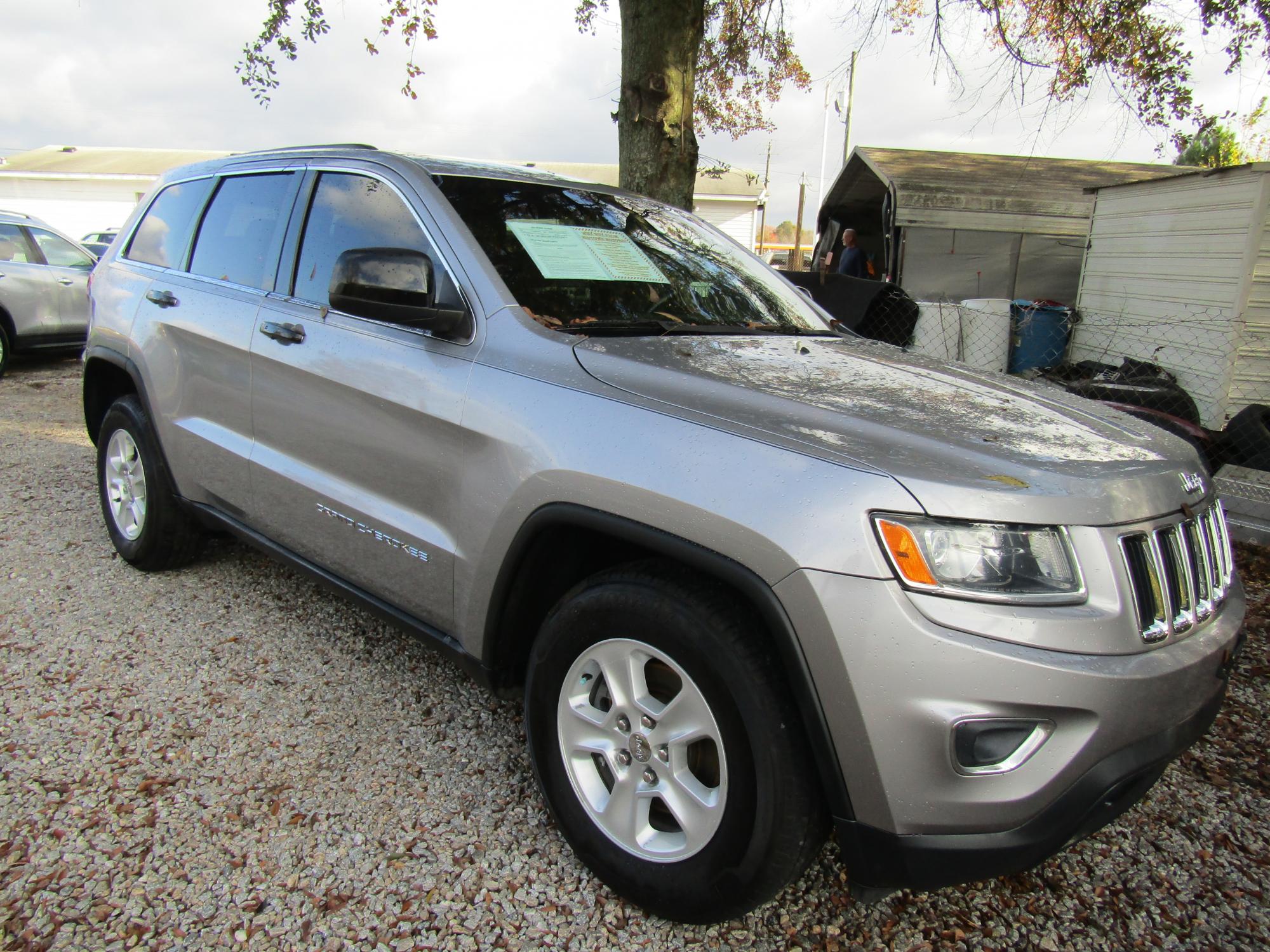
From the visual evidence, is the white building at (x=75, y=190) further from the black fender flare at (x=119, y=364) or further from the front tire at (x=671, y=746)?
the front tire at (x=671, y=746)

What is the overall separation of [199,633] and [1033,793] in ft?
10.3

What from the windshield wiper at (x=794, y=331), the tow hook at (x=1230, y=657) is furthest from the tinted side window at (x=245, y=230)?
the tow hook at (x=1230, y=657)

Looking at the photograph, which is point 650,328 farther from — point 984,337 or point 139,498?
point 984,337

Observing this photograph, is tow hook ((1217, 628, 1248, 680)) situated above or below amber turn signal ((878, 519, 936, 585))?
below

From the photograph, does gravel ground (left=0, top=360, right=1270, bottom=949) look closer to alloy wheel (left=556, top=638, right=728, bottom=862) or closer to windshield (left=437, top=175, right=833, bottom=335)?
alloy wheel (left=556, top=638, right=728, bottom=862)

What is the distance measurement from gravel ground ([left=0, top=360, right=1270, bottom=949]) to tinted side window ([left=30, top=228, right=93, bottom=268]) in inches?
336

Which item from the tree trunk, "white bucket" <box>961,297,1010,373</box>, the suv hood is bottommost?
"white bucket" <box>961,297,1010,373</box>

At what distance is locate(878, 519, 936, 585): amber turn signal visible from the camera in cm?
154

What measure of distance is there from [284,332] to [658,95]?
162 inches

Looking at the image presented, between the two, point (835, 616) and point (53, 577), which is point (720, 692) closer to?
point (835, 616)

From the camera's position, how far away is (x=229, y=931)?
6.41 feet

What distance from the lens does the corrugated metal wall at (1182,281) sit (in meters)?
8.05

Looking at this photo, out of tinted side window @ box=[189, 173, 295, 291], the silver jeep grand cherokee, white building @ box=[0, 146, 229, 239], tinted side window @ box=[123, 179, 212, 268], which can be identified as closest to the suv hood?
the silver jeep grand cherokee

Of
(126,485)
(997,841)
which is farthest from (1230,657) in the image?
(126,485)
